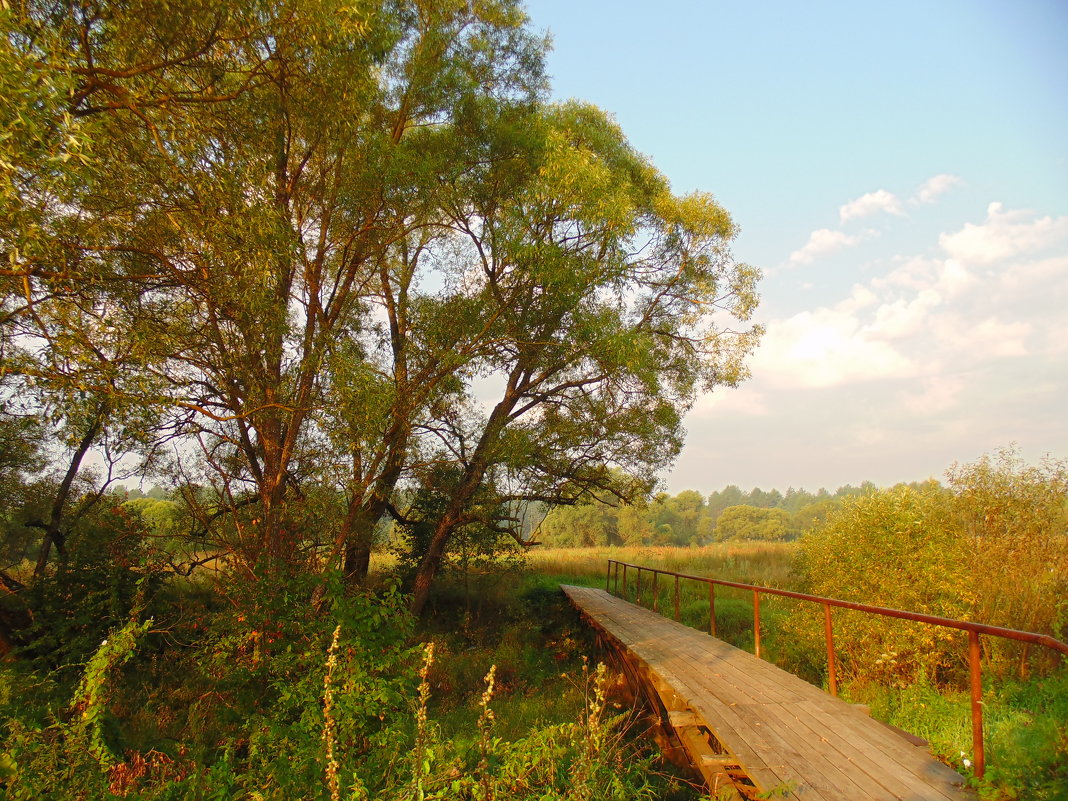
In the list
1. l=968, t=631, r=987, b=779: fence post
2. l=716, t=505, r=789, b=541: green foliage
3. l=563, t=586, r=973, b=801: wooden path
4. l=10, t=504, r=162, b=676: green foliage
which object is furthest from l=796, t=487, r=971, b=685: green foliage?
l=716, t=505, r=789, b=541: green foliage

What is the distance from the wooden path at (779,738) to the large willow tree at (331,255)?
4373 millimetres

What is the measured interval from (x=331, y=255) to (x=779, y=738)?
10.2 m

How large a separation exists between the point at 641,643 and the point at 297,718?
518 centimetres

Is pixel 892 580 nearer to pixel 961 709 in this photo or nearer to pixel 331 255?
pixel 961 709

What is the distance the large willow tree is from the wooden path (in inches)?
172

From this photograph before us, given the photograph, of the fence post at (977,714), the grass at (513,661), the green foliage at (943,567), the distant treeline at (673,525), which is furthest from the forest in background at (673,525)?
the fence post at (977,714)

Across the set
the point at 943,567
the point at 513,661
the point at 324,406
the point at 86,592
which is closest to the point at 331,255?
the point at 324,406

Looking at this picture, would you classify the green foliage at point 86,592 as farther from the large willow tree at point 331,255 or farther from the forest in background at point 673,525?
the forest in background at point 673,525

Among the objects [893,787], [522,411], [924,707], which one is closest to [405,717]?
[893,787]

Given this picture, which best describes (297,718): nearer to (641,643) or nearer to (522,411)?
(641,643)

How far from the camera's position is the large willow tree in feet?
18.5

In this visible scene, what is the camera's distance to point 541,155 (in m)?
10.6

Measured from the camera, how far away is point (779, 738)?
4512 millimetres

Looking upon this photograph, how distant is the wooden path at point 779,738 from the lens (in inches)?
143
